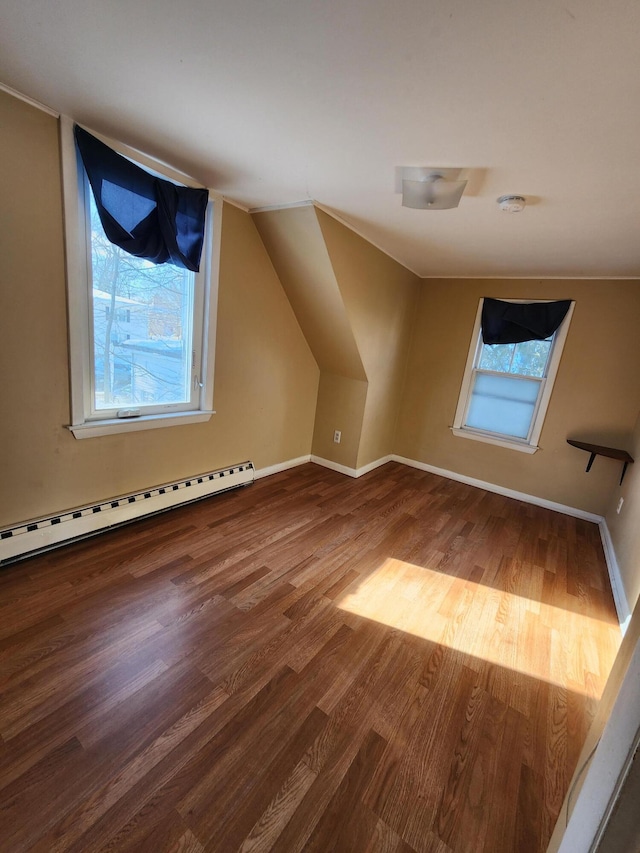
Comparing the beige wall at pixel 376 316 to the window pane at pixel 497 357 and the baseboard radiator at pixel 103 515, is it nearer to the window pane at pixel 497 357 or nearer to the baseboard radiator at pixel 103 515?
the window pane at pixel 497 357

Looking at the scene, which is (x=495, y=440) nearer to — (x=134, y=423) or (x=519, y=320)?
(x=519, y=320)

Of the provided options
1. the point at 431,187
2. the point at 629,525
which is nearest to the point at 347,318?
the point at 431,187

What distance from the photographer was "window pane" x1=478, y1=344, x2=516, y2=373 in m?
3.74

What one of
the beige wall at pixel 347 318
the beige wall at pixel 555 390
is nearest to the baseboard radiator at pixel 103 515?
the beige wall at pixel 347 318

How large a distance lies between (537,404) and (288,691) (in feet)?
11.4

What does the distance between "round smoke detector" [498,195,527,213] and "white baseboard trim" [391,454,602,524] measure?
2812 mm

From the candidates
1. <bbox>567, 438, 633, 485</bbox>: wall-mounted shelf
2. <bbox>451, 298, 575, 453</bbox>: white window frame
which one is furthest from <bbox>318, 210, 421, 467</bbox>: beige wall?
<bbox>567, 438, 633, 485</bbox>: wall-mounted shelf

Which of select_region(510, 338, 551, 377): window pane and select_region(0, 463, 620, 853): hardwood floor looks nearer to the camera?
select_region(0, 463, 620, 853): hardwood floor

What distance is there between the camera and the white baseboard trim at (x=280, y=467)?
3516 mm

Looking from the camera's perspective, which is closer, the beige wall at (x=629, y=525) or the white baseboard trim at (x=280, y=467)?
the beige wall at (x=629, y=525)

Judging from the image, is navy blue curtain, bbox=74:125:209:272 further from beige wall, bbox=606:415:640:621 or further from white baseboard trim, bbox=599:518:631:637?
beige wall, bbox=606:415:640:621

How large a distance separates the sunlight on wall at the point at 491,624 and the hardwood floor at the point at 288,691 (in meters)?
0.01

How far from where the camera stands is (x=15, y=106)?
5.24 ft

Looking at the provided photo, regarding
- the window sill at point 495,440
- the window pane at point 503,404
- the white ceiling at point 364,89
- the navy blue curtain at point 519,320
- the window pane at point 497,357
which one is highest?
the white ceiling at point 364,89
